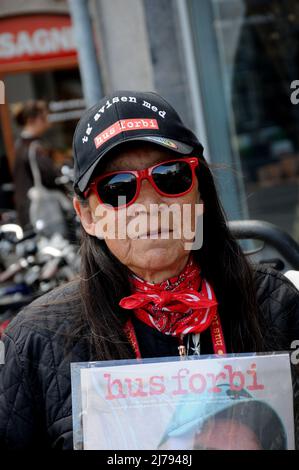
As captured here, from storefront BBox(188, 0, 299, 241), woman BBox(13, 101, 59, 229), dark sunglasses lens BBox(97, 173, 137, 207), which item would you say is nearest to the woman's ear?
dark sunglasses lens BBox(97, 173, 137, 207)

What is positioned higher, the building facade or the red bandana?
the building facade

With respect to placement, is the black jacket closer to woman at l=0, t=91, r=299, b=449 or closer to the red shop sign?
woman at l=0, t=91, r=299, b=449

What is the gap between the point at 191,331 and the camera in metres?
1.75

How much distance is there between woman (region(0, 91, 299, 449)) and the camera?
1.73 meters

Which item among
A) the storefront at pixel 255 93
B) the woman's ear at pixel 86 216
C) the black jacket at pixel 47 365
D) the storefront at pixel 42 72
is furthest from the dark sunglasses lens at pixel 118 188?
the storefront at pixel 42 72

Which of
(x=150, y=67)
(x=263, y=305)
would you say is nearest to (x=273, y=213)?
(x=150, y=67)

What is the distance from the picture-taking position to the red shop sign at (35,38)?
32.7 feet

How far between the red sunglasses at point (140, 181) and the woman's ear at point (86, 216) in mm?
101

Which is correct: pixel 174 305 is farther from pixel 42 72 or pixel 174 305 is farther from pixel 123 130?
pixel 42 72

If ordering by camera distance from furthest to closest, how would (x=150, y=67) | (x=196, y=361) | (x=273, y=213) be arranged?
(x=273, y=213), (x=150, y=67), (x=196, y=361)

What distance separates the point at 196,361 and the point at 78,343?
1.28 ft

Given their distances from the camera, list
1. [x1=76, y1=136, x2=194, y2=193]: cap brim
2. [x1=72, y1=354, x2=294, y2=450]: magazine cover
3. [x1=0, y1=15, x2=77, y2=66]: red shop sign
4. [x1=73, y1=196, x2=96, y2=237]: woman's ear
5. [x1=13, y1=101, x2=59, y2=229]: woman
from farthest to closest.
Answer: [x1=0, y1=15, x2=77, y2=66]: red shop sign, [x1=13, y1=101, x2=59, y2=229]: woman, [x1=73, y1=196, x2=96, y2=237]: woman's ear, [x1=76, y1=136, x2=194, y2=193]: cap brim, [x1=72, y1=354, x2=294, y2=450]: magazine cover

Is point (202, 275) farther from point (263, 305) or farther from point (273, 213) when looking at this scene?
point (273, 213)

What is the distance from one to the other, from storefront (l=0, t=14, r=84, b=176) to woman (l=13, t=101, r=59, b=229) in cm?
218
